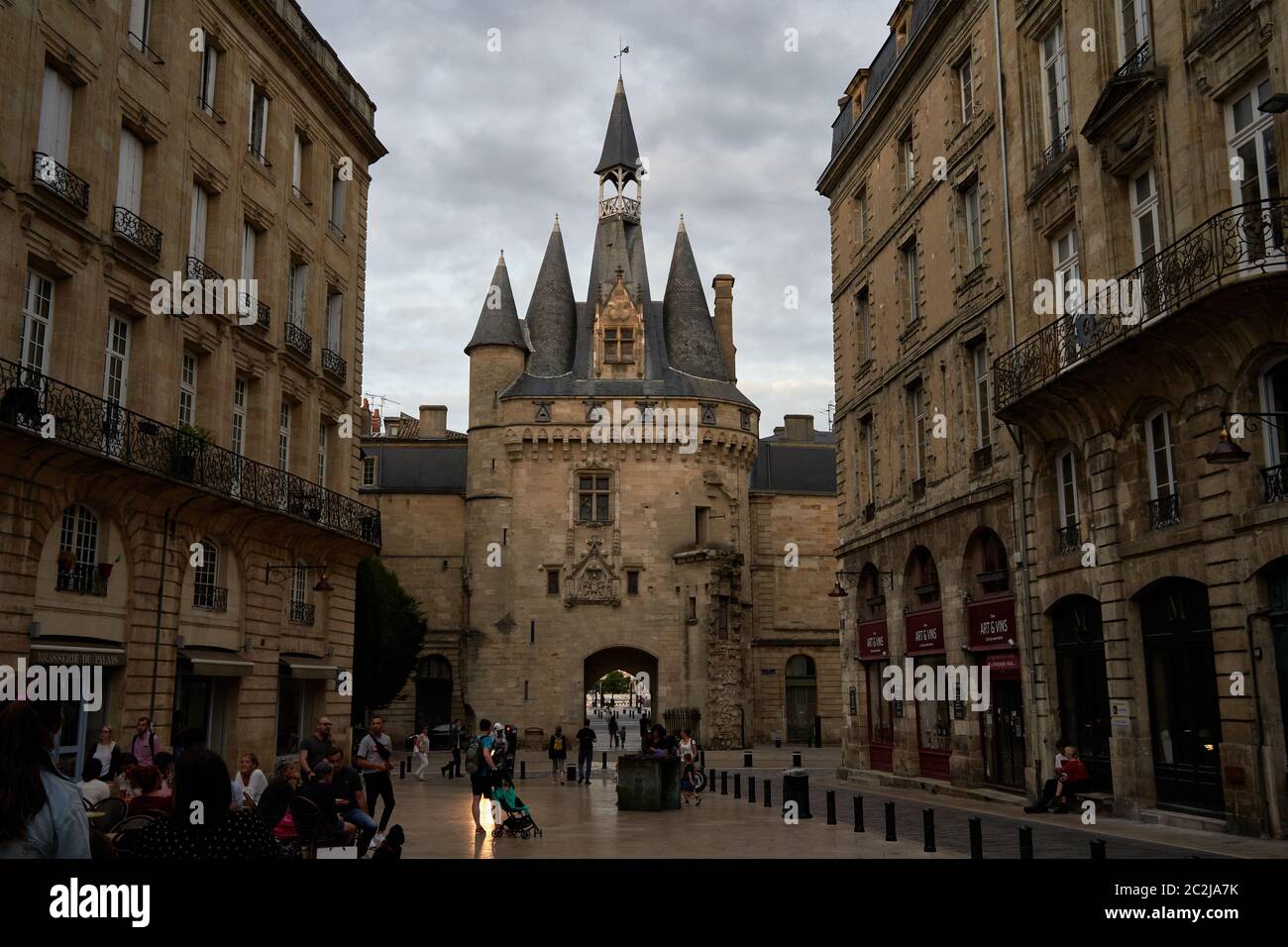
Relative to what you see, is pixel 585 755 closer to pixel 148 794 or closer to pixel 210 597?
pixel 210 597

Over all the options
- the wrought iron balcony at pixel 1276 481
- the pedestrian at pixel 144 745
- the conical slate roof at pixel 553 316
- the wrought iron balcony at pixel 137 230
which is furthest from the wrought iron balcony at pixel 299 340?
the conical slate roof at pixel 553 316

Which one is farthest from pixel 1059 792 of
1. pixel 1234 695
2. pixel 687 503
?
pixel 687 503

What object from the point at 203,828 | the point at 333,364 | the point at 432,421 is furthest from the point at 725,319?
the point at 203,828

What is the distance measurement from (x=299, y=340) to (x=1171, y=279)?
57.6ft

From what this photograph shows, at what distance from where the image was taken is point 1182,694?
15.2m

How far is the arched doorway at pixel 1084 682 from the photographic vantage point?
56.8 feet

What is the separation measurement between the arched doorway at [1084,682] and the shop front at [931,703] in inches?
150

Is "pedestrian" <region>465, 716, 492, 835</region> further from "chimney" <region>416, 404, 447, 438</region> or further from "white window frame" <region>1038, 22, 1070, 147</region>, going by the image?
"chimney" <region>416, 404, 447, 438</region>

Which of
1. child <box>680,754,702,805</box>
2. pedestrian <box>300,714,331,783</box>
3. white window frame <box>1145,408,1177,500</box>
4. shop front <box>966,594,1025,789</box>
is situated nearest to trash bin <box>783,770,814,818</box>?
child <box>680,754,702,805</box>

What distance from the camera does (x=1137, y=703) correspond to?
15984mm

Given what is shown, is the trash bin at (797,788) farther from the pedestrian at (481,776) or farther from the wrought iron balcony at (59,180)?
the wrought iron balcony at (59,180)

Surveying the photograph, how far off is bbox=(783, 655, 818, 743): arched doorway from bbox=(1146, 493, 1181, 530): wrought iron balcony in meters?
34.9

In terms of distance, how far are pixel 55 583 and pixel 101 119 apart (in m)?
7.19
